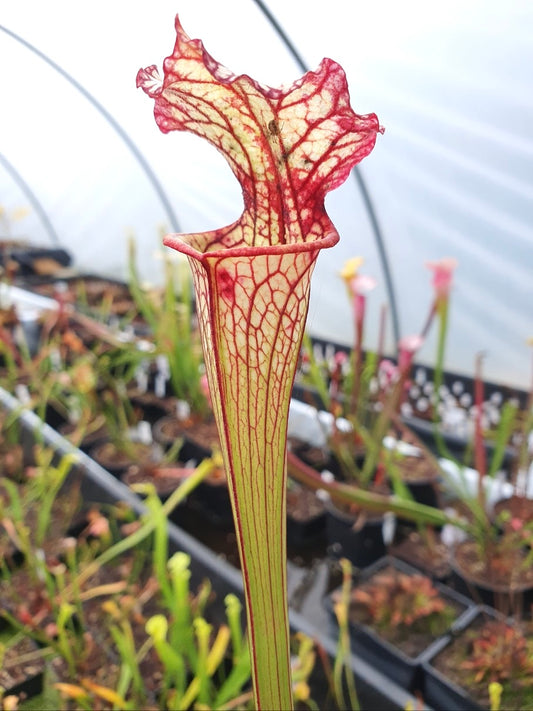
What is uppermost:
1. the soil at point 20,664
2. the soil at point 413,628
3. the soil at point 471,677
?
the soil at point 471,677

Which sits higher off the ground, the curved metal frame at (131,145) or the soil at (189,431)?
the curved metal frame at (131,145)

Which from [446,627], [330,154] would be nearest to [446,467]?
[446,627]

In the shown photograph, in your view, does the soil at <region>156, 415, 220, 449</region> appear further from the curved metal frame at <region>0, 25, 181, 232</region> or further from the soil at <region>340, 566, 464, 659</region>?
the curved metal frame at <region>0, 25, 181, 232</region>

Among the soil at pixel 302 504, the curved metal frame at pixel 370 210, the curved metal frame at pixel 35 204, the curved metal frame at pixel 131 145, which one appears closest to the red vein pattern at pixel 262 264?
the soil at pixel 302 504

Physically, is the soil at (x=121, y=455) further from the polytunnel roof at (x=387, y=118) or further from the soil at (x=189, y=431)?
the polytunnel roof at (x=387, y=118)

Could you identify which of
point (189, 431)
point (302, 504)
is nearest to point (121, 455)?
point (189, 431)

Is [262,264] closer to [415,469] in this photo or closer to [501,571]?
[501,571]

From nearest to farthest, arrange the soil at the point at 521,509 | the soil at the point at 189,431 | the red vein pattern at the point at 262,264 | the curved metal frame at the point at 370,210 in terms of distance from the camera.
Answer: the red vein pattern at the point at 262,264 → the soil at the point at 521,509 → the curved metal frame at the point at 370,210 → the soil at the point at 189,431
